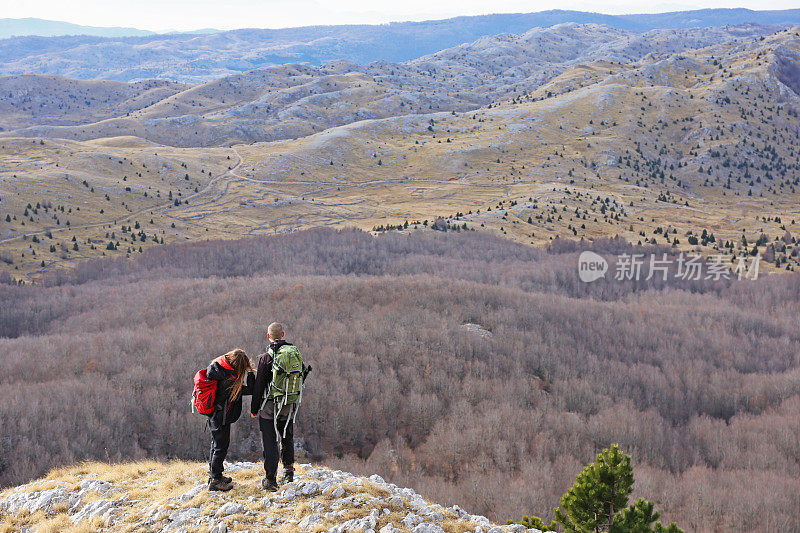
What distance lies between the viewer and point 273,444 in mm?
14453

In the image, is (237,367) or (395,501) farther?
(395,501)

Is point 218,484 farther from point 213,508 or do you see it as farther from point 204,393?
point 204,393

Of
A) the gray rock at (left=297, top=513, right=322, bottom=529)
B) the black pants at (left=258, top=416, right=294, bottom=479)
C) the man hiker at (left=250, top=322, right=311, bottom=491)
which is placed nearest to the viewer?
the gray rock at (left=297, top=513, right=322, bottom=529)

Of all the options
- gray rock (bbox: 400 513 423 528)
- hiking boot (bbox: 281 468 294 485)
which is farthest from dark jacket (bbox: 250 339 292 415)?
gray rock (bbox: 400 513 423 528)

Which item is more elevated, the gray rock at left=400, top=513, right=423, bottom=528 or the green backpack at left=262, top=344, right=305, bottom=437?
the green backpack at left=262, top=344, right=305, bottom=437

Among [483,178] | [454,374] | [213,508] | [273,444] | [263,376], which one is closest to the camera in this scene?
[263,376]

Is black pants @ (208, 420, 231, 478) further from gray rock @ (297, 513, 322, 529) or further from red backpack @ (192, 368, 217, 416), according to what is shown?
gray rock @ (297, 513, 322, 529)

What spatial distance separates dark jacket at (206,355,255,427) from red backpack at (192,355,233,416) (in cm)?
3

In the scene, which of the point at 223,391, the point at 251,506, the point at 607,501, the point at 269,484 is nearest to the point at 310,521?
the point at 251,506

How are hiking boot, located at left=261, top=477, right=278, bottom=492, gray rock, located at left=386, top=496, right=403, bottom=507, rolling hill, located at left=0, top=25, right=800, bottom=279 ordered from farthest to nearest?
rolling hill, located at left=0, top=25, right=800, bottom=279 → gray rock, located at left=386, top=496, right=403, bottom=507 → hiking boot, located at left=261, top=477, right=278, bottom=492

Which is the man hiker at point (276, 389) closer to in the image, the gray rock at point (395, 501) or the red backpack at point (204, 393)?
the red backpack at point (204, 393)

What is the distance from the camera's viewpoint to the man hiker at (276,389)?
1379 centimetres

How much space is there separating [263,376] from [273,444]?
224 centimetres

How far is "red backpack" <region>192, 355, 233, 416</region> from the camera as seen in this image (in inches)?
534
